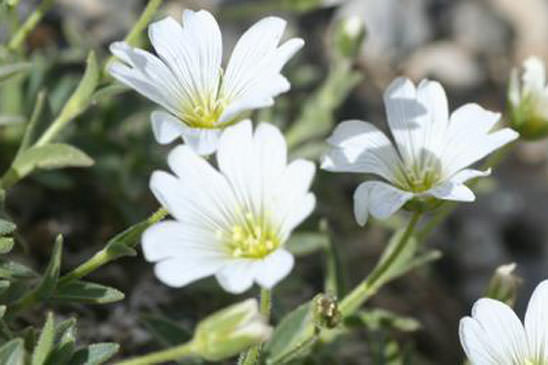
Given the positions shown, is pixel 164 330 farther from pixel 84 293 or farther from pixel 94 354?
pixel 94 354

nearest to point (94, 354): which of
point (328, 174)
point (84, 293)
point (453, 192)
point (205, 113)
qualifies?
point (84, 293)

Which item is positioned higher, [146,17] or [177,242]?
[146,17]

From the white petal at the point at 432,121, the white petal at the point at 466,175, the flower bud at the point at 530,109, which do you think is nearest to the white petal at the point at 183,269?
the white petal at the point at 466,175

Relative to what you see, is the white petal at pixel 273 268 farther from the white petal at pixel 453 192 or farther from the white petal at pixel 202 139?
the white petal at pixel 453 192

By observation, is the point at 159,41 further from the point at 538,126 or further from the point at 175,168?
the point at 538,126

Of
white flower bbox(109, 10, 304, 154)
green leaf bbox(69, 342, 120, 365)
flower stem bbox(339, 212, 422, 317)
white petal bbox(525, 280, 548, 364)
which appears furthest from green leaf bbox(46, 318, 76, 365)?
white petal bbox(525, 280, 548, 364)

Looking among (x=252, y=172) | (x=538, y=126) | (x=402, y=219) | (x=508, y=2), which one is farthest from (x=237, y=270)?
(x=508, y=2)

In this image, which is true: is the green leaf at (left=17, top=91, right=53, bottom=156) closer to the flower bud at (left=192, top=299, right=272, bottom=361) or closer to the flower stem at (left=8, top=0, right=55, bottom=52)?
the flower stem at (left=8, top=0, right=55, bottom=52)
